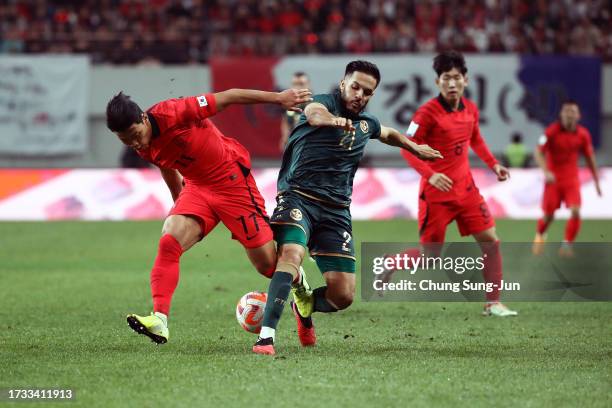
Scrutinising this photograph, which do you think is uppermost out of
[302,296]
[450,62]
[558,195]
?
[450,62]

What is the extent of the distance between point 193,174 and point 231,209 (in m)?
0.38

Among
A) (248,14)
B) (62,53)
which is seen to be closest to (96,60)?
(62,53)

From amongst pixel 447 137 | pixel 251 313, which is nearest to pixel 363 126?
pixel 251 313

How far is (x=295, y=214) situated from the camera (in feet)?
24.2

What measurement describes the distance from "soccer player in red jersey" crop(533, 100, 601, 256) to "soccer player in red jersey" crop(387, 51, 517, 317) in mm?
5609

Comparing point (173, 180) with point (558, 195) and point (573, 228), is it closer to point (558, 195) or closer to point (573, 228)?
point (573, 228)

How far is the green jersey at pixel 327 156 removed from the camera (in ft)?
24.7

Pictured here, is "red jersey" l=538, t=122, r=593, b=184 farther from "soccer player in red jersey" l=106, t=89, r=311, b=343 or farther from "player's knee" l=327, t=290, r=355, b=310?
"soccer player in red jersey" l=106, t=89, r=311, b=343

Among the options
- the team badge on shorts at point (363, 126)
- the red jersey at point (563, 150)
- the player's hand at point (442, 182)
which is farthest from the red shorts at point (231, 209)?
the red jersey at point (563, 150)

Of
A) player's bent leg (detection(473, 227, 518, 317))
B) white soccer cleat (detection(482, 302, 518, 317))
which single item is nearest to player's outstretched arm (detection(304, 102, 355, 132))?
player's bent leg (detection(473, 227, 518, 317))

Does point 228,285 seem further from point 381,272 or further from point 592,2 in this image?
point 592,2

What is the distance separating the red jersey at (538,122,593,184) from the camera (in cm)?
1529

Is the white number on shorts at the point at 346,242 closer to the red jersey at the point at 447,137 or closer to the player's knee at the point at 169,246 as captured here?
the player's knee at the point at 169,246

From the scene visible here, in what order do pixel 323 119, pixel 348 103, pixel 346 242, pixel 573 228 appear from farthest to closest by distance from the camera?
pixel 573 228 < pixel 346 242 < pixel 348 103 < pixel 323 119
